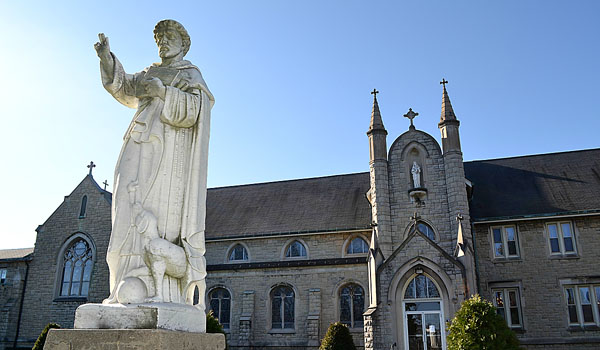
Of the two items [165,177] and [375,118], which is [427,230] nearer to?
[375,118]

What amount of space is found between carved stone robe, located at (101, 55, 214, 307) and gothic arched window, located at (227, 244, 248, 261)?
77.6 feet

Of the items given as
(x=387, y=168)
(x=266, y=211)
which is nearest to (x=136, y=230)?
(x=387, y=168)

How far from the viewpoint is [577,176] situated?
26.1m

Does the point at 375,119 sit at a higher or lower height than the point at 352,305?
higher

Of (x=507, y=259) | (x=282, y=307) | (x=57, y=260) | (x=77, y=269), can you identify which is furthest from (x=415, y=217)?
(x=57, y=260)

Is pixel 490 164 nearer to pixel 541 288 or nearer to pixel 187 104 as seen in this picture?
pixel 541 288

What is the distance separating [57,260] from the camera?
2786 centimetres

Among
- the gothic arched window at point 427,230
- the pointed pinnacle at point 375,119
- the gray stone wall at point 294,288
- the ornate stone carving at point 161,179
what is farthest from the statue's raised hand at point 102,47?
the pointed pinnacle at point 375,119

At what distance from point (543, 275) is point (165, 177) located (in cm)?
2274

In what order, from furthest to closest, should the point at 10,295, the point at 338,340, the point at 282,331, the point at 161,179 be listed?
the point at 10,295
the point at 282,331
the point at 338,340
the point at 161,179

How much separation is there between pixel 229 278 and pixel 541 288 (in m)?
15.5

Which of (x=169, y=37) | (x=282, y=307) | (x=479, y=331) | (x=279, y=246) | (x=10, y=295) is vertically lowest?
(x=479, y=331)

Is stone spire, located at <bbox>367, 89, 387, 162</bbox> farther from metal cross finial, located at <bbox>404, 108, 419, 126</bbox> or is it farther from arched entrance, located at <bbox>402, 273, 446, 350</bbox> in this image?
arched entrance, located at <bbox>402, 273, 446, 350</bbox>

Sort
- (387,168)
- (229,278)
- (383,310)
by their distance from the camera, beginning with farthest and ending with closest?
(229,278) < (387,168) < (383,310)
